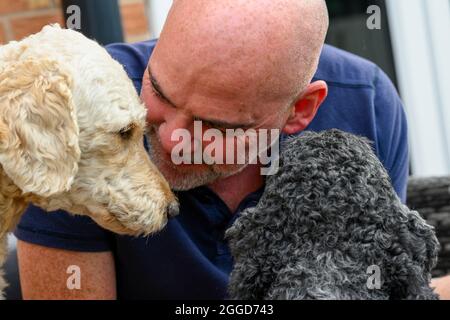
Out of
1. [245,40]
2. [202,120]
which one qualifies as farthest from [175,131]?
[245,40]

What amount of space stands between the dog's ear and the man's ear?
2.13 ft

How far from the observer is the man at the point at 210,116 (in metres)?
2.20

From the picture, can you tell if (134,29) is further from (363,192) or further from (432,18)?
(363,192)

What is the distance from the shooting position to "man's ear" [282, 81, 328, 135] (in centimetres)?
240

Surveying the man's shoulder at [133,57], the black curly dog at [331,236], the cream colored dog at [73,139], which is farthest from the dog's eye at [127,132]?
the black curly dog at [331,236]

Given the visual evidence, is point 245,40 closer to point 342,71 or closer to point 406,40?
point 342,71

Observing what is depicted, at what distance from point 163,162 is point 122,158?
18cm

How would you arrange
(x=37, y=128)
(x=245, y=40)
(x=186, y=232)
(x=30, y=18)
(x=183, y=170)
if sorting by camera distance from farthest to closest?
(x=30, y=18)
(x=186, y=232)
(x=183, y=170)
(x=245, y=40)
(x=37, y=128)

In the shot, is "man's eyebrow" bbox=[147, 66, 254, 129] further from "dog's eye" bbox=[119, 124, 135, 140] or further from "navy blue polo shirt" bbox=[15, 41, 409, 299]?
"navy blue polo shirt" bbox=[15, 41, 409, 299]

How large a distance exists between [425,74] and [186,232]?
6.17ft

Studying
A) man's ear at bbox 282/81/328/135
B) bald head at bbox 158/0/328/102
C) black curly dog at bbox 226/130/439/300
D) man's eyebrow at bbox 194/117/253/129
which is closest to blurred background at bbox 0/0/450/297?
man's ear at bbox 282/81/328/135

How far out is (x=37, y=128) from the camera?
202 centimetres

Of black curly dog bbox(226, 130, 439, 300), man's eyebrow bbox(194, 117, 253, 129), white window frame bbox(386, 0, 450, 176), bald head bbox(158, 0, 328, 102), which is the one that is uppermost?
bald head bbox(158, 0, 328, 102)

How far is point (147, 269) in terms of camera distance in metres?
2.53
